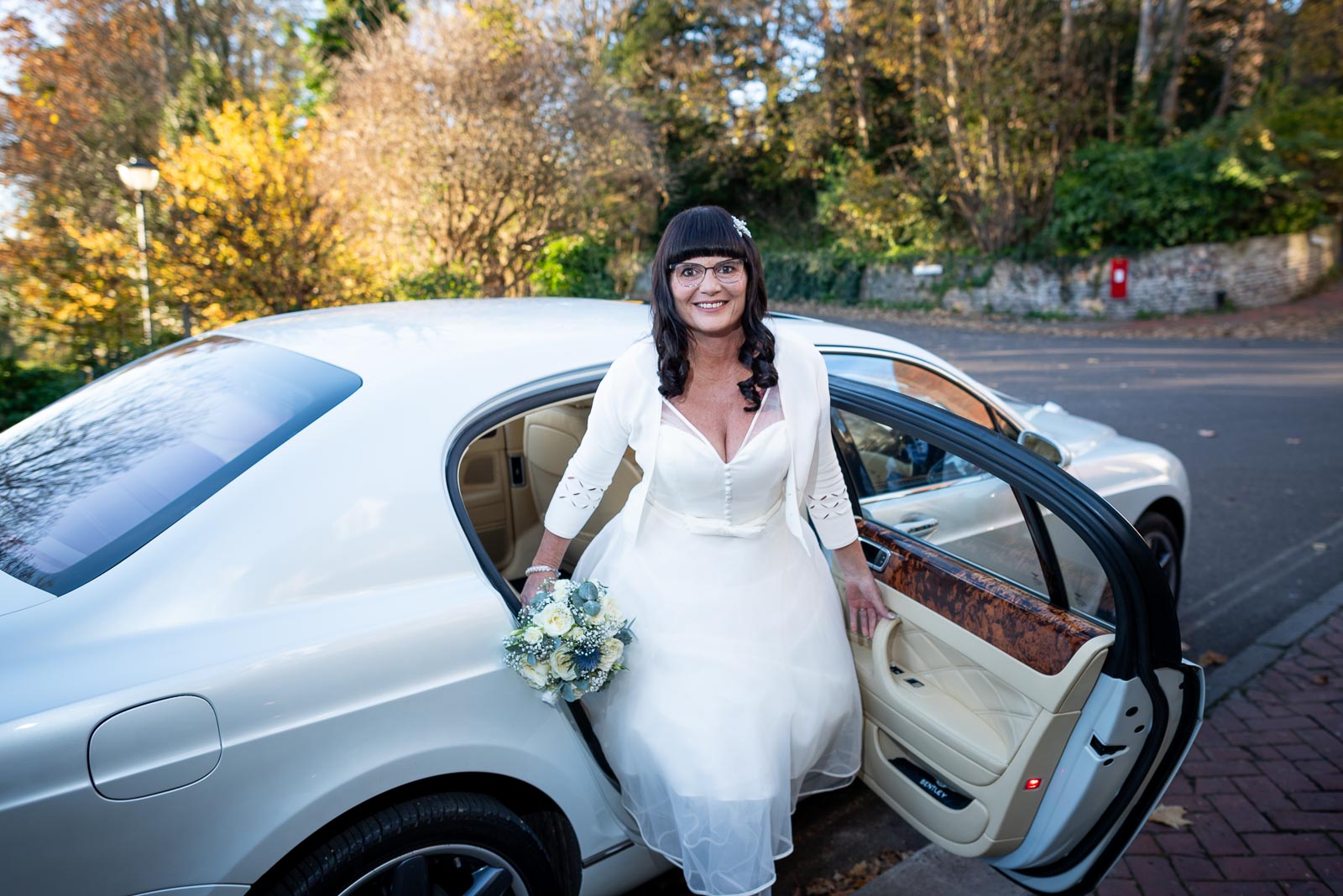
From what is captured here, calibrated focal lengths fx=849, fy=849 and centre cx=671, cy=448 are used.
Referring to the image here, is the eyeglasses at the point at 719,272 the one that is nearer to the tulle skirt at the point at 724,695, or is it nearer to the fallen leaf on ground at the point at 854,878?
the tulle skirt at the point at 724,695

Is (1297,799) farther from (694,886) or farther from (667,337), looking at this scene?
(667,337)

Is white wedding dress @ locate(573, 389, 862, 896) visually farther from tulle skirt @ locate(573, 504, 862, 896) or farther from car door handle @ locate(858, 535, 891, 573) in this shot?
car door handle @ locate(858, 535, 891, 573)

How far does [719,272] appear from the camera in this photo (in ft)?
6.95

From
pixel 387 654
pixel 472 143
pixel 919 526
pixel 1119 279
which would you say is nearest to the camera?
pixel 387 654

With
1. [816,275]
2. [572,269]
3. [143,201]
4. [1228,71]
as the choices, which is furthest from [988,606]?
[1228,71]

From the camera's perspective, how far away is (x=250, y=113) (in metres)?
11.3

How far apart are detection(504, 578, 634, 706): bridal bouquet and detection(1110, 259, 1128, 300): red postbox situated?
18994mm

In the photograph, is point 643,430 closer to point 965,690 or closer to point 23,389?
point 965,690

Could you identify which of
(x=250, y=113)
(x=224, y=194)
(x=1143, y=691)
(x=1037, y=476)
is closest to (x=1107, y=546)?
(x=1037, y=476)

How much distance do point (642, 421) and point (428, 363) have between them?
0.54 metres

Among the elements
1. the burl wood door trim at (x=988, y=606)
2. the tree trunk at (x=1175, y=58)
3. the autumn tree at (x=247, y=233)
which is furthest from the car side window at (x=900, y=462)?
the tree trunk at (x=1175, y=58)

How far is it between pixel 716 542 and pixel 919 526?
956 millimetres

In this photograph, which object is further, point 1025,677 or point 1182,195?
point 1182,195

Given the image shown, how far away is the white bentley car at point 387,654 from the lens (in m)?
1.48
